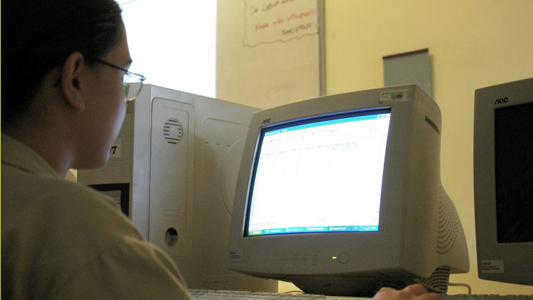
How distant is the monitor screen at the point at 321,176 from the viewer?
1193mm

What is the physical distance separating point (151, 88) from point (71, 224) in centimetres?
90

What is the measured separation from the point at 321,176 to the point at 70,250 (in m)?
0.79

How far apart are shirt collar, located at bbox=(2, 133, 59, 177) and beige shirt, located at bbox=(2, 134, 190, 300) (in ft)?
0.13

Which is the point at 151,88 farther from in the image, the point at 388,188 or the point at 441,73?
the point at 441,73

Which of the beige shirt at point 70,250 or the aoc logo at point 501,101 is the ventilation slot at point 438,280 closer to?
the aoc logo at point 501,101

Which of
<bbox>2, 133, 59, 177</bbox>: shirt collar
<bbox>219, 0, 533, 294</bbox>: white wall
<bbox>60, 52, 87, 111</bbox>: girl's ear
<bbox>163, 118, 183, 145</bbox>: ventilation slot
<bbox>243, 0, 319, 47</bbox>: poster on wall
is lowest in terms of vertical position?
<bbox>2, 133, 59, 177</bbox>: shirt collar

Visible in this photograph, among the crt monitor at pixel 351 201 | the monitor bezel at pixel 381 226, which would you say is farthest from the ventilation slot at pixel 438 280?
the monitor bezel at pixel 381 226

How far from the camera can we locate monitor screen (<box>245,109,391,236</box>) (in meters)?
1.19

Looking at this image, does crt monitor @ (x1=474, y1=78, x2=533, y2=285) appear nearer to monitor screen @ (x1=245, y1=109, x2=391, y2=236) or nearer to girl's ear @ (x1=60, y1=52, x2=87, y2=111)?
monitor screen @ (x1=245, y1=109, x2=391, y2=236)

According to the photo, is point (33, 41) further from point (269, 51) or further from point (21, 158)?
point (269, 51)

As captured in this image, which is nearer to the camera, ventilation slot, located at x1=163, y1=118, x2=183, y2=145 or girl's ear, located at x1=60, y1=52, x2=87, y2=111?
girl's ear, located at x1=60, y1=52, x2=87, y2=111

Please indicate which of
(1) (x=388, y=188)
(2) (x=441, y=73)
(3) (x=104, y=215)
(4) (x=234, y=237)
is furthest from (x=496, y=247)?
(3) (x=104, y=215)

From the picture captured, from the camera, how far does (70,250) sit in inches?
21.0

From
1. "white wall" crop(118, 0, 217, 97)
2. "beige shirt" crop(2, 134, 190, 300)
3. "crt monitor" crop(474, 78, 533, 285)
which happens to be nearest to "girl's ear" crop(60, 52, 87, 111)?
"beige shirt" crop(2, 134, 190, 300)
